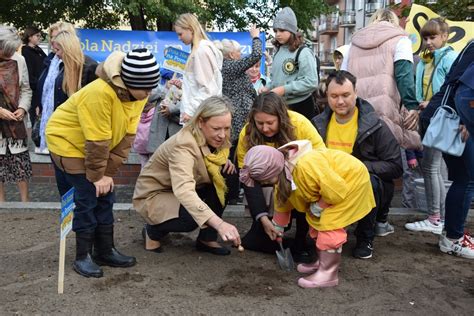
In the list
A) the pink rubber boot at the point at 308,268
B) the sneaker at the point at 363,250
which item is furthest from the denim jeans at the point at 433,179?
the pink rubber boot at the point at 308,268

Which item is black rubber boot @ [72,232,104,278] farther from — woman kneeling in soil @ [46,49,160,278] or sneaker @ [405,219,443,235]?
sneaker @ [405,219,443,235]

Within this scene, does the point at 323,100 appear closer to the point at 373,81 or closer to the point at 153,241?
the point at 373,81

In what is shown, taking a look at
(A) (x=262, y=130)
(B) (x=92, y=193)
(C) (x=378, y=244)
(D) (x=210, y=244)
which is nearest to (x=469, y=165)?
(C) (x=378, y=244)

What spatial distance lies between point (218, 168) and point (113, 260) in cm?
95

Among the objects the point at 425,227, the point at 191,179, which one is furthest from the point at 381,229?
the point at 191,179

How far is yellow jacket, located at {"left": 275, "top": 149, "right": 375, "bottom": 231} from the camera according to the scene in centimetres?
327

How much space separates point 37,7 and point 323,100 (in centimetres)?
823

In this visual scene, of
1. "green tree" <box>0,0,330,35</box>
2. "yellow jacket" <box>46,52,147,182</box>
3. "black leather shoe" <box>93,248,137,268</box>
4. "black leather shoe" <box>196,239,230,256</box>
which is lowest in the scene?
"black leather shoe" <box>196,239,230,256</box>

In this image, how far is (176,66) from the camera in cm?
532

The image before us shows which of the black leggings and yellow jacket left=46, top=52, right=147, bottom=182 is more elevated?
yellow jacket left=46, top=52, right=147, bottom=182

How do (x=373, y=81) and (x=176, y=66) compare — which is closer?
(x=373, y=81)

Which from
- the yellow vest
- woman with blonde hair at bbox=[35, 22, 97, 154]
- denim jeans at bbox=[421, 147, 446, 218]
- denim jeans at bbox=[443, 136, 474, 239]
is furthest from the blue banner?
denim jeans at bbox=[443, 136, 474, 239]

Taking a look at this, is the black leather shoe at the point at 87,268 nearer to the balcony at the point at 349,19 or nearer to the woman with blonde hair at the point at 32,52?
the woman with blonde hair at the point at 32,52

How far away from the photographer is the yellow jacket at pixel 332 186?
3.27 m
